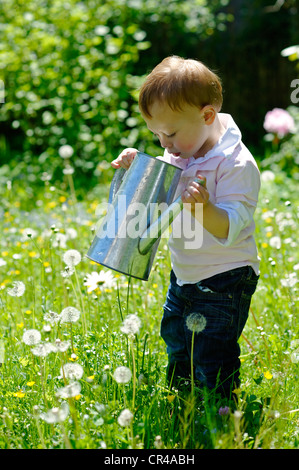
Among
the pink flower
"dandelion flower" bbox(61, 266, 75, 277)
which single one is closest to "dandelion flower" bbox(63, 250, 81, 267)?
"dandelion flower" bbox(61, 266, 75, 277)

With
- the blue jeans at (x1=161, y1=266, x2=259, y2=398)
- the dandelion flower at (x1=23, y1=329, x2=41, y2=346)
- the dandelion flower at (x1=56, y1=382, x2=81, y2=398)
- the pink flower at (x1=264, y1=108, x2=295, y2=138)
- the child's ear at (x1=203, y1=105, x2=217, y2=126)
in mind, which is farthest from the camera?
the pink flower at (x1=264, y1=108, x2=295, y2=138)

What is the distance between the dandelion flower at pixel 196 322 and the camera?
187 cm

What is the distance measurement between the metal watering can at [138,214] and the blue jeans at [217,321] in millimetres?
236

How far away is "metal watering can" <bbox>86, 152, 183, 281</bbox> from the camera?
1.77 metres

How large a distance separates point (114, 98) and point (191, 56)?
6.48 ft

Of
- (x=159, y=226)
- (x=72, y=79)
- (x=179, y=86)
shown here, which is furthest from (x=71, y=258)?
(x=72, y=79)

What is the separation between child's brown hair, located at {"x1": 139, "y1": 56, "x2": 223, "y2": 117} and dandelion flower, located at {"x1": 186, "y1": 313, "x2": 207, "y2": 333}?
617 mm

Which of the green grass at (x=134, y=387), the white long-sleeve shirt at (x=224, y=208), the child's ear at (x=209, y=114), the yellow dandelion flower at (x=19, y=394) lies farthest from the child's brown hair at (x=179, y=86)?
the yellow dandelion flower at (x=19, y=394)

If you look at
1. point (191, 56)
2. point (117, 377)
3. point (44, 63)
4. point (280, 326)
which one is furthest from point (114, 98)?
point (117, 377)

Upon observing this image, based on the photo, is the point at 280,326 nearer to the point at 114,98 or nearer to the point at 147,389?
the point at 147,389

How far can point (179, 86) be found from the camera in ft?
5.79

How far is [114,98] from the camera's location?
5543mm

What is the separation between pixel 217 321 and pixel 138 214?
1.39 ft

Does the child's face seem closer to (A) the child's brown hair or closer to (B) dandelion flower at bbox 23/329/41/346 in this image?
Result: (A) the child's brown hair
